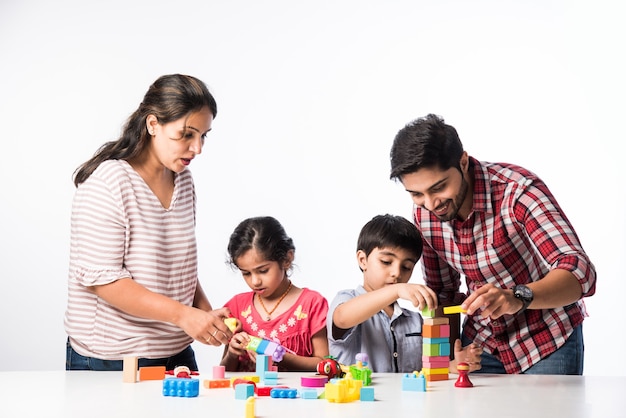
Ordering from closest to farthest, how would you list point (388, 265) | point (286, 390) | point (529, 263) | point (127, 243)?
point (286, 390)
point (127, 243)
point (529, 263)
point (388, 265)

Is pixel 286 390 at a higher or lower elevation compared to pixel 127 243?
lower

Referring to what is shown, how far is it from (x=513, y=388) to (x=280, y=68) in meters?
2.70

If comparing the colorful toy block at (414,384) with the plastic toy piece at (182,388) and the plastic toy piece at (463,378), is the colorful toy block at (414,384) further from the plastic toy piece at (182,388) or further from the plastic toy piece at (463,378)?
the plastic toy piece at (182,388)

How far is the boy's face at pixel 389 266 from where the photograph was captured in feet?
8.06

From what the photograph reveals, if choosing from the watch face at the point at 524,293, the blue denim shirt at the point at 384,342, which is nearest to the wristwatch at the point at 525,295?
the watch face at the point at 524,293

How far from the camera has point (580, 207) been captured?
4078mm

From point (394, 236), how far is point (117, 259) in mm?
813

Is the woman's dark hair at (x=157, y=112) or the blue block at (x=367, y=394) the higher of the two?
the woman's dark hair at (x=157, y=112)

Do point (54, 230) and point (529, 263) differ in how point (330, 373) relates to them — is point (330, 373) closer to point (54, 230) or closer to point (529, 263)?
point (529, 263)

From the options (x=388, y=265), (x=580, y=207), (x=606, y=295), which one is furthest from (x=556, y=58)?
(x=388, y=265)

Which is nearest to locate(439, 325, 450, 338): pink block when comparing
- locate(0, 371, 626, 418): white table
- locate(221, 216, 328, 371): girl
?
locate(0, 371, 626, 418): white table

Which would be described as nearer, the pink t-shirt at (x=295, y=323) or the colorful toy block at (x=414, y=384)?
the colorful toy block at (x=414, y=384)

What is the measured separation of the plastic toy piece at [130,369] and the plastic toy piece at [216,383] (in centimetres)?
19

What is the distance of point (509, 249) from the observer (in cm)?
223
